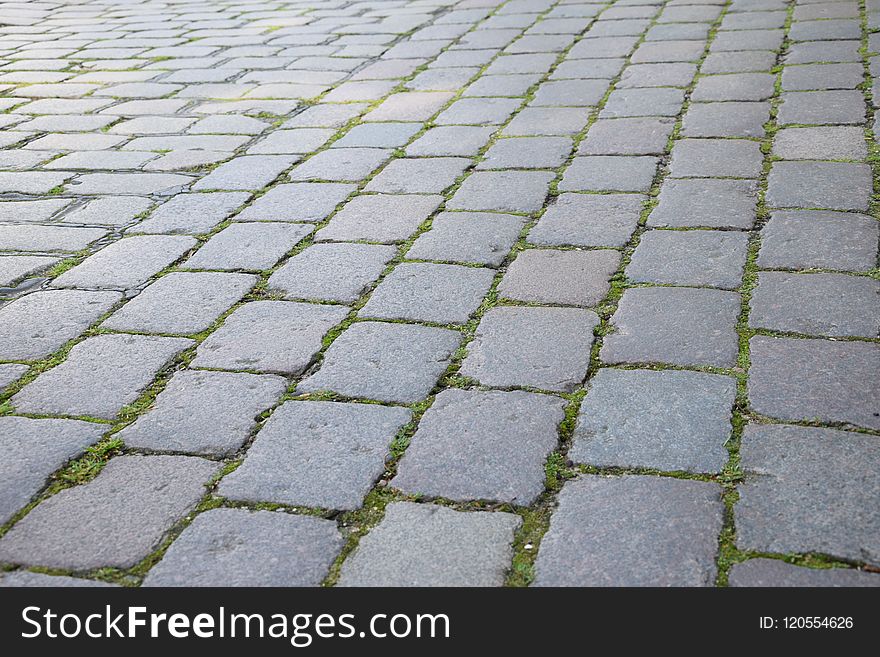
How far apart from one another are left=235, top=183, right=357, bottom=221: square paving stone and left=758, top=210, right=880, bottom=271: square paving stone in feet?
5.41

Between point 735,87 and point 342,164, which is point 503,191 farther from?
point 735,87

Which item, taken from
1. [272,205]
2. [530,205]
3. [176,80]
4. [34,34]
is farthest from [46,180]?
[34,34]

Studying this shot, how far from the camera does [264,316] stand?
283 cm

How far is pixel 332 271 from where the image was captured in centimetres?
310

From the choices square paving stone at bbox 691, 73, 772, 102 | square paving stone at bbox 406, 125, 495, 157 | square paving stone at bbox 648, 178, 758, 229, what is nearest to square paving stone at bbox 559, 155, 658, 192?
square paving stone at bbox 648, 178, 758, 229

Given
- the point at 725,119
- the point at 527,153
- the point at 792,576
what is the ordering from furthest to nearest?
the point at 725,119
the point at 527,153
the point at 792,576

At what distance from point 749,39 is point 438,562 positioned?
4682mm

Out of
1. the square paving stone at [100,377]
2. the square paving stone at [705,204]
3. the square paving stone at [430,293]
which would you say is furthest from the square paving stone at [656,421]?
the square paving stone at [100,377]

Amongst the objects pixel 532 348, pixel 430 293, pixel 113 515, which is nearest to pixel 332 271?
pixel 430 293

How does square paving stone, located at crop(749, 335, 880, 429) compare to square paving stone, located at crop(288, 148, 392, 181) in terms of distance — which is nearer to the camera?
square paving stone, located at crop(749, 335, 880, 429)

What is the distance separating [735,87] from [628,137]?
0.91 m

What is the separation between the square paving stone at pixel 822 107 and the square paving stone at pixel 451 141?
1.38 meters

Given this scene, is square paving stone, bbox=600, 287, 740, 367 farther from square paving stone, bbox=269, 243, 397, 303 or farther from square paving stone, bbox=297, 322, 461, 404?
square paving stone, bbox=269, 243, 397, 303

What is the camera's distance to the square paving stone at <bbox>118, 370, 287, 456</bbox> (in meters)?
2.23
